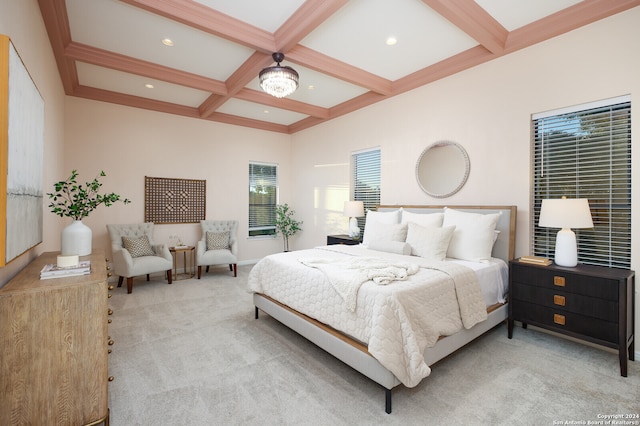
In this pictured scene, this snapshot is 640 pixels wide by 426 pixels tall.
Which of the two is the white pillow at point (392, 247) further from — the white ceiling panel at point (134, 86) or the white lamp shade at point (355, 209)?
the white ceiling panel at point (134, 86)

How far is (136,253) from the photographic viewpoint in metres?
4.59

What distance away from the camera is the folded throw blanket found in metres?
2.12

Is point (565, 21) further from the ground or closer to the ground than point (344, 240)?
further from the ground

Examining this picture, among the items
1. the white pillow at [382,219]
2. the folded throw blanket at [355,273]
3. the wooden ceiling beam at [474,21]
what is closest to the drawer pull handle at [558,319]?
the folded throw blanket at [355,273]

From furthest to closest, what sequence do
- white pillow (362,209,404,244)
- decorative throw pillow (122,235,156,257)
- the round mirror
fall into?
1. decorative throw pillow (122,235,156,257)
2. white pillow (362,209,404,244)
3. the round mirror

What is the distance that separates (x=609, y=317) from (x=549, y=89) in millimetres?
2126

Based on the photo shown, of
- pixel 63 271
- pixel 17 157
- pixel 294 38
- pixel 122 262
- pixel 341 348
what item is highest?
pixel 294 38

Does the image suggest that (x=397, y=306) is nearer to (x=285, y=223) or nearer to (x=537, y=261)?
(x=537, y=261)

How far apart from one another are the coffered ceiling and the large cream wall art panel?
1.29 metres

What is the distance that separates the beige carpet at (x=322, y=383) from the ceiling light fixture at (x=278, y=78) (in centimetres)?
255

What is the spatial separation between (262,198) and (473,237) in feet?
14.6

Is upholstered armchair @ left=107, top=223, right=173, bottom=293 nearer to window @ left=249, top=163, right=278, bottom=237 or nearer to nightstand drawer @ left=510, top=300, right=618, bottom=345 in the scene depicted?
window @ left=249, top=163, right=278, bottom=237

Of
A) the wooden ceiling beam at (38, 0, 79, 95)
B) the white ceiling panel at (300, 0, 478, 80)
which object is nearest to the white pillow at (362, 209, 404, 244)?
the white ceiling panel at (300, 0, 478, 80)

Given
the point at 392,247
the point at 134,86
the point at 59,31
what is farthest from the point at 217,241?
the point at 59,31
